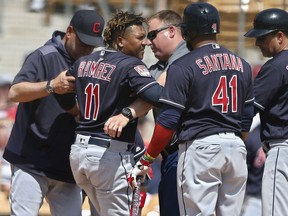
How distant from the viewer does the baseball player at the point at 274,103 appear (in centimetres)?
627

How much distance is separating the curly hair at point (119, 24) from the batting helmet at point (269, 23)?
90 centimetres

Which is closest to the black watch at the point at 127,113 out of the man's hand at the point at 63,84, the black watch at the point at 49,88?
the man's hand at the point at 63,84

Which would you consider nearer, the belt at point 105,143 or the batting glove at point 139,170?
the batting glove at point 139,170

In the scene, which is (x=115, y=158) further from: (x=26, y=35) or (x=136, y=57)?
(x=26, y=35)

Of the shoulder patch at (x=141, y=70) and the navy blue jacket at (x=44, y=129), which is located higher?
the shoulder patch at (x=141, y=70)

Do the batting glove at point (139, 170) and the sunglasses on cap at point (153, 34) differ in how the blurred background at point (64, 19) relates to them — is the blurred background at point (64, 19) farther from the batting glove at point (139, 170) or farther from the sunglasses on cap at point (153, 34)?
the batting glove at point (139, 170)

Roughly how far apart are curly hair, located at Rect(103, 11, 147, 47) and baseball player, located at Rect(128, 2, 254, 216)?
43 cm

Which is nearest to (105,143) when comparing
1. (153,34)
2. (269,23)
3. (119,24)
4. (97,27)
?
(119,24)

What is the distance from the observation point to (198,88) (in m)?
5.78

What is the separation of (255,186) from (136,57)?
2287mm

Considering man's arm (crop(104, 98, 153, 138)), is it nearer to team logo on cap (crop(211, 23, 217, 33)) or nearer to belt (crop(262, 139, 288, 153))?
team logo on cap (crop(211, 23, 217, 33))

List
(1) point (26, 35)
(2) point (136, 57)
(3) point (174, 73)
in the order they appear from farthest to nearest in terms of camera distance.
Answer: (1) point (26, 35) < (2) point (136, 57) < (3) point (174, 73)

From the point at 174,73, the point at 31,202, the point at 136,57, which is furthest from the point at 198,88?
the point at 31,202

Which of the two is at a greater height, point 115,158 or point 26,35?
point 115,158
